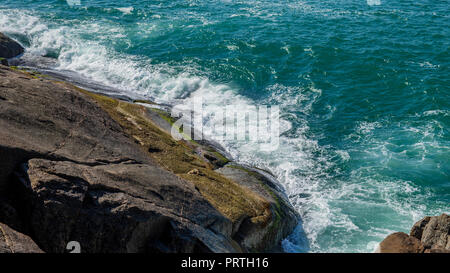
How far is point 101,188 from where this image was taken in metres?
10.5

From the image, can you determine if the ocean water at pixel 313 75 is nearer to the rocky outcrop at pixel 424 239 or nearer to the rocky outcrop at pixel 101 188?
the rocky outcrop at pixel 424 239

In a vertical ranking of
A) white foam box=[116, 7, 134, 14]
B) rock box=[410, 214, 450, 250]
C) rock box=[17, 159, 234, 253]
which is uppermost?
white foam box=[116, 7, 134, 14]

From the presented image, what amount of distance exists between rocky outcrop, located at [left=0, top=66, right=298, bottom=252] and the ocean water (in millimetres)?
5217

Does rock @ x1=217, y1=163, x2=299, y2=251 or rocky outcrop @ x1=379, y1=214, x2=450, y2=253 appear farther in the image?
rock @ x1=217, y1=163, x2=299, y2=251

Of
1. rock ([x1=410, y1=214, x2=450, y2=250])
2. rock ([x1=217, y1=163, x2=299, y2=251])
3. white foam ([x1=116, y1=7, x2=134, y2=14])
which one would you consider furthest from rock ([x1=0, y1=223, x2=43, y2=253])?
white foam ([x1=116, y1=7, x2=134, y2=14])

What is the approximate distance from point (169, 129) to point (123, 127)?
17.3 ft

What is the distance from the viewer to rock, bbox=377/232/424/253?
1336 cm

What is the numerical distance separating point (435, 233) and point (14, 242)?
44.3ft

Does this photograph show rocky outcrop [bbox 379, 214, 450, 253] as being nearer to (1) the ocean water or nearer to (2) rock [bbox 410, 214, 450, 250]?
(2) rock [bbox 410, 214, 450, 250]

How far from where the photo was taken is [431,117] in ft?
90.7

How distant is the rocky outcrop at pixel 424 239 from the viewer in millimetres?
13383

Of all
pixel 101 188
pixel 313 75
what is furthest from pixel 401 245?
pixel 313 75

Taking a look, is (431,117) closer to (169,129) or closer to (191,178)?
(169,129)
